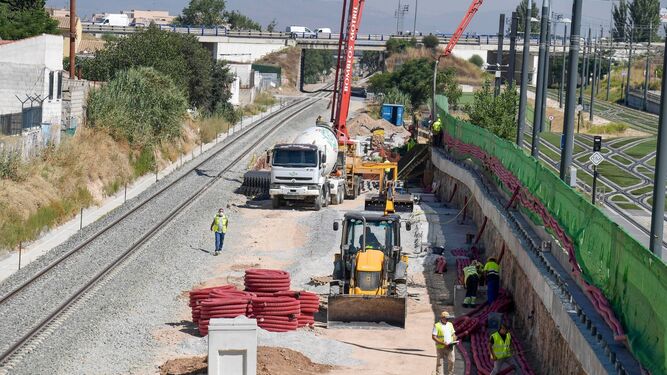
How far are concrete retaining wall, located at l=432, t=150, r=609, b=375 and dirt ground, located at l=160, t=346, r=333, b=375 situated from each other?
424 cm

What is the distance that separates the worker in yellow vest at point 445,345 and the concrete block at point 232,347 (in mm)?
3606

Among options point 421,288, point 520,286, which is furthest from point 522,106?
point 520,286

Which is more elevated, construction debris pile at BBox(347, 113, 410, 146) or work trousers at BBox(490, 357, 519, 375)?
construction debris pile at BBox(347, 113, 410, 146)

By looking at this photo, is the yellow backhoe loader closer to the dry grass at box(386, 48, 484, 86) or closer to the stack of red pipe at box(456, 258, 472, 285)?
the stack of red pipe at box(456, 258, 472, 285)

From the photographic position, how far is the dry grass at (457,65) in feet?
483

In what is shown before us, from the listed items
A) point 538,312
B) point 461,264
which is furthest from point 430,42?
point 538,312

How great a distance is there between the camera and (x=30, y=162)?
144ft

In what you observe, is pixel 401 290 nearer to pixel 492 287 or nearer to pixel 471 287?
pixel 492 287

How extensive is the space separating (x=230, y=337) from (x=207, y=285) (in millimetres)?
11141

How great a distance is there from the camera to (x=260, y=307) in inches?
1013

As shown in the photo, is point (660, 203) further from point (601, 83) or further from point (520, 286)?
point (601, 83)

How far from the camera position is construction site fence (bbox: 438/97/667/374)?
14984 millimetres

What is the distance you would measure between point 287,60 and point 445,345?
432 ft

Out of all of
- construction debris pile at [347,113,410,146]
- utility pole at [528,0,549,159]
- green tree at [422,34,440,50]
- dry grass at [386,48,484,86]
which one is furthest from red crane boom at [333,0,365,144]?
green tree at [422,34,440,50]
